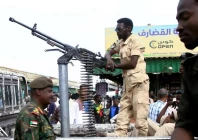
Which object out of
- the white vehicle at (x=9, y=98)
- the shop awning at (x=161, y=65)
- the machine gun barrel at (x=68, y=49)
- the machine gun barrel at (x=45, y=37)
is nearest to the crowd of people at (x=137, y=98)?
the machine gun barrel at (x=68, y=49)

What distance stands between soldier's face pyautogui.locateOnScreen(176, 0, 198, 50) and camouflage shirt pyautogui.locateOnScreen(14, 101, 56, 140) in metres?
1.83

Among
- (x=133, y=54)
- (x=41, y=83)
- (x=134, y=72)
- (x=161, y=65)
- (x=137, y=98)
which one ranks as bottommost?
(x=137, y=98)

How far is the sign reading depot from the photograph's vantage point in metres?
16.7

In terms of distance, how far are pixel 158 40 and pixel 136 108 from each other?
13.2 meters

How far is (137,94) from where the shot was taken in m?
4.21

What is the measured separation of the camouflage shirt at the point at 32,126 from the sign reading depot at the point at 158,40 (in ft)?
45.0

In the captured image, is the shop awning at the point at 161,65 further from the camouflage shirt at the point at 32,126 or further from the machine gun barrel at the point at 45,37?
the camouflage shirt at the point at 32,126

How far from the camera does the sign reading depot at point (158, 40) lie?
16.7 meters

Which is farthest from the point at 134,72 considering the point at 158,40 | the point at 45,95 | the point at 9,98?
the point at 158,40

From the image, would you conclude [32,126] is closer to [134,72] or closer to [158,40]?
[134,72]

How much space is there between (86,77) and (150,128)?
1150mm

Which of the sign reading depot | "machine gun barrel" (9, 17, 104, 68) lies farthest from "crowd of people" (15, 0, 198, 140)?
the sign reading depot

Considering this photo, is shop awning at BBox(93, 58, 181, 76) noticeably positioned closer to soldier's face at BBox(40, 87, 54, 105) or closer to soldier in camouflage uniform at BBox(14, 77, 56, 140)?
soldier's face at BBox(40, 87, 54, 105)

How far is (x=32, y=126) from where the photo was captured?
114 inches
